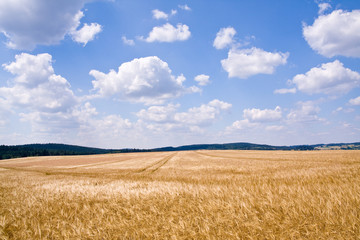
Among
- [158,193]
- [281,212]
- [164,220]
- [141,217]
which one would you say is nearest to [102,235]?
[141,217]

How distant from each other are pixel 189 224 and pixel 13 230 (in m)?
4.27

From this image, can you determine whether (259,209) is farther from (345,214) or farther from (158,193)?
(158,193)

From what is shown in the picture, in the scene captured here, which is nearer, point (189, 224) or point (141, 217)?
point (189, 224)

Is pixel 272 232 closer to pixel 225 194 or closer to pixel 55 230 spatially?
pixel 225 194

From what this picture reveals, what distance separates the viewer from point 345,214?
3312 mm

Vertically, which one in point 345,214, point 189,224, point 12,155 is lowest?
point 12,155

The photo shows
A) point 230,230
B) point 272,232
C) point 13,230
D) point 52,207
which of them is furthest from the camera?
point 52,207

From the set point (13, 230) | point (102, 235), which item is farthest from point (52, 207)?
point (102, 235)

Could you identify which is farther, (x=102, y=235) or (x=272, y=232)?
(x=102, y=235)

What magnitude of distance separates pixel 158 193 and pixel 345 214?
4.71 meters

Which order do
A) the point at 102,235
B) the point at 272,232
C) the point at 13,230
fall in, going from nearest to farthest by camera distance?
the point at 272,232 < the point at 102,235 < the point at 13,230

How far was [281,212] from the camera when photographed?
12.8 feet

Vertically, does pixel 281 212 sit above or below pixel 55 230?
above

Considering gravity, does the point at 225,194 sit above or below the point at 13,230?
above
